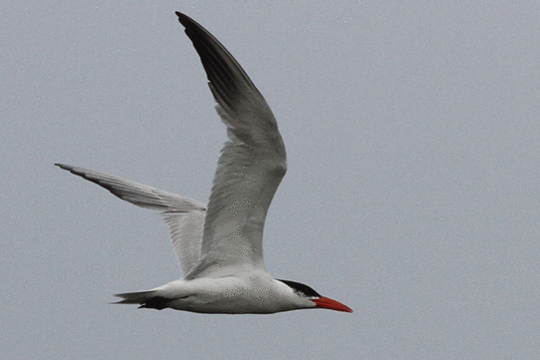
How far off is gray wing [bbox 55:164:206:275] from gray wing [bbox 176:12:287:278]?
1.14m

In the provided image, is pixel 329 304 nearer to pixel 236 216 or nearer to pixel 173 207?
pixel 236 216

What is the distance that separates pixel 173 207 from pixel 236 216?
2.18 metres

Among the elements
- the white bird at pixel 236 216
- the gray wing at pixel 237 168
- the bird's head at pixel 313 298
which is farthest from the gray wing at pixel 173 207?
the bird's head at pixel 313 298

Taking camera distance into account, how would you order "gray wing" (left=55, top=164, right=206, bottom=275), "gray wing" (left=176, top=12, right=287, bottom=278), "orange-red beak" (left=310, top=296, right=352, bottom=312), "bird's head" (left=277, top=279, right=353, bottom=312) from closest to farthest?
"gray wing" (left=176, top=12, right=287, bottom=278) → "bird's head" (left=277, top=279, right=353, bottom=312) → "orange-red beak" (left=310, top=296, right=352, bottom=312) → "gray wing" (left=55, top=164, right=206, bottom=275)

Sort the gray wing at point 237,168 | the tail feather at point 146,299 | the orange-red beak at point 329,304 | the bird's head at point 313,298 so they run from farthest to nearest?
the orange-red beak at point 329,304 < the bird's head at point 313,298 < the tail feather at point 146,299 < the gray wing at point 237,168

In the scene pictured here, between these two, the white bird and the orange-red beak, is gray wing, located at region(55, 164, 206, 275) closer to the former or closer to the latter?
the white bird

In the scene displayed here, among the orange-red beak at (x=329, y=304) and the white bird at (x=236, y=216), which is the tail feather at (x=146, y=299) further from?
the orange-red beak at (x=329, y=304)

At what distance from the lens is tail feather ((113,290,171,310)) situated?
20.6ft

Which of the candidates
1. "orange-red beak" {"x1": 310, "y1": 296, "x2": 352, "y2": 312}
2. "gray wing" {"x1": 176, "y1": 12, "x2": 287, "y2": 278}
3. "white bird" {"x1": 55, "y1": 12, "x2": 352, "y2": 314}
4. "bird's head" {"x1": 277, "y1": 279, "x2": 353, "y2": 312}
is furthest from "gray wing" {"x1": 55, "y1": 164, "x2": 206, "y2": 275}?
"orange-red beak" {"x1": 310, "y1": 296, "x2": 352, "y2": 312}

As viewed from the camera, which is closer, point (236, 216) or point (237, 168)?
point (237, 168)

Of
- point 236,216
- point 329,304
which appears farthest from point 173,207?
point 329,304

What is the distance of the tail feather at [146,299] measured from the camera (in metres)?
6.27

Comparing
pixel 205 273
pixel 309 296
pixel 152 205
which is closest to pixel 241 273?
pixel 205 273

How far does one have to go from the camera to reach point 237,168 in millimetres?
6062
